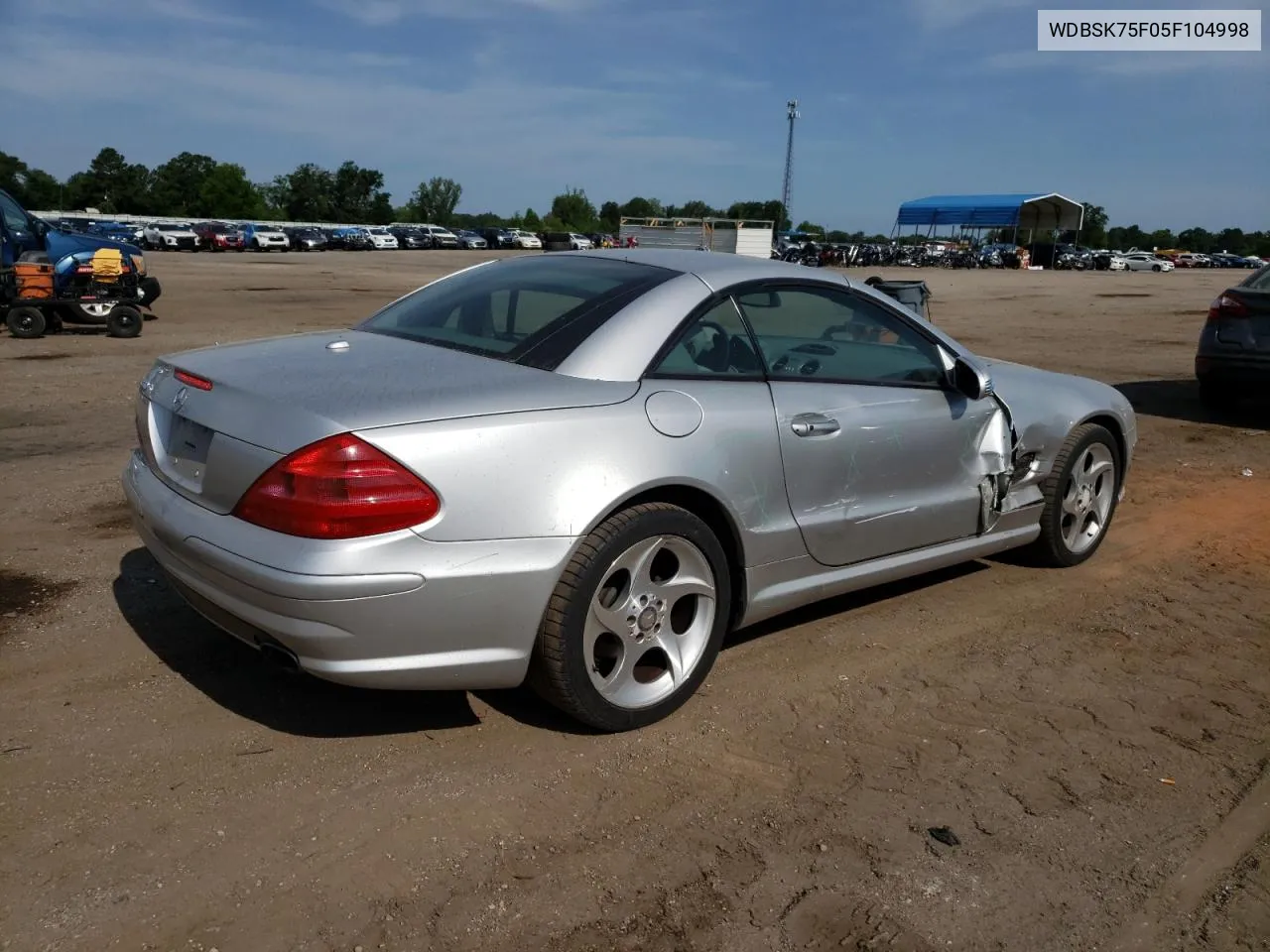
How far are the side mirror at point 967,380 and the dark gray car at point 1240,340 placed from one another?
19.2 feet

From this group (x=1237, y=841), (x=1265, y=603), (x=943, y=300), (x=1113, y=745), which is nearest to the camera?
(x=1237, y=841)

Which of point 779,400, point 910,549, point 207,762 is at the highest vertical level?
point 779,400

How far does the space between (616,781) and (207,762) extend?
118cm

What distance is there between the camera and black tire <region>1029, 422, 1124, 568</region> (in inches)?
193

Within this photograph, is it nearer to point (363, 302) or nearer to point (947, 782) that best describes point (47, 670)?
point (947, 782)

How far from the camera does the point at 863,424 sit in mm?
3928

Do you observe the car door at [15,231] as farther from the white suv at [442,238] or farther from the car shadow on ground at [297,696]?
the white suv at [442,238]

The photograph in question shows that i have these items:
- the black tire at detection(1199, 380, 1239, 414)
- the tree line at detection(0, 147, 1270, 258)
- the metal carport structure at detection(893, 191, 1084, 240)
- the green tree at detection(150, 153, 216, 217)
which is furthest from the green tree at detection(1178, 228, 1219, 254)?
the black tire at detection(1199, 380, 1239, 414)

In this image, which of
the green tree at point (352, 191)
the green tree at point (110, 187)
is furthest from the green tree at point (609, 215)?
the green tree at point (110, 187)

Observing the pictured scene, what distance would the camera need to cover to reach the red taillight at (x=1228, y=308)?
356 inches

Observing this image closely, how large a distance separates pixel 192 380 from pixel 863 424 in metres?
2.30

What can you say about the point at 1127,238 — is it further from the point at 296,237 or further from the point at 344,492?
the point at 344,492

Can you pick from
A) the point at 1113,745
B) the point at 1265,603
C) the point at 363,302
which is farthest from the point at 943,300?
the point at 1113,745

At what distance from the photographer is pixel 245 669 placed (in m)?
3.69
